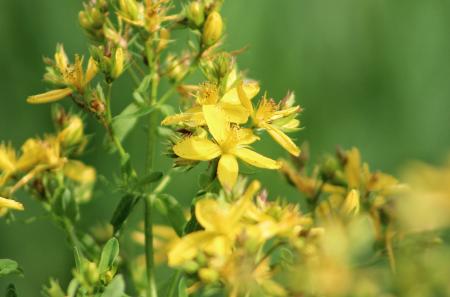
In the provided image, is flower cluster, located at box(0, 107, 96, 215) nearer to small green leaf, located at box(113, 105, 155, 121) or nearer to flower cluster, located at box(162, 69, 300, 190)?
small green leaf, located at box(113, 105, 155, 121)

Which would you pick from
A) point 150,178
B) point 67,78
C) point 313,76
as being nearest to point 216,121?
point 150,178

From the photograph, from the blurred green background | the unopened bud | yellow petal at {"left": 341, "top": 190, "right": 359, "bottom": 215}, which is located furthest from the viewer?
the blurred green background

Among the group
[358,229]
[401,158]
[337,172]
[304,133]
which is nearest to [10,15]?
[304,133]

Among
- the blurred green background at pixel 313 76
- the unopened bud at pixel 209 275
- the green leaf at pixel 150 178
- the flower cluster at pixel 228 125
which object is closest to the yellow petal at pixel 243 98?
the flower cluster at pixel 228 125

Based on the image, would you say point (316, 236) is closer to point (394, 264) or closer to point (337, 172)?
point (394, 264)

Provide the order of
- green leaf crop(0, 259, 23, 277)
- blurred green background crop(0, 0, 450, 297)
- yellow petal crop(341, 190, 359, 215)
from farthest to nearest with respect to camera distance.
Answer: blurred green background crop(0, 0, 450, 297) < green leaf crop(0, 259, 23, 277) < yellow petal crop(341, 190, 359, 215)

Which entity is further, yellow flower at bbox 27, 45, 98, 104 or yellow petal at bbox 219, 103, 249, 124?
yellow flower at bbox 27, 45, 98, 104

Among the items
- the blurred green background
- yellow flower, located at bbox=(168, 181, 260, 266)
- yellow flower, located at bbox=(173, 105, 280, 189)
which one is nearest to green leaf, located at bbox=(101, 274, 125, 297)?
yellow flower, located at bbox=(168, 181, 260, 266)

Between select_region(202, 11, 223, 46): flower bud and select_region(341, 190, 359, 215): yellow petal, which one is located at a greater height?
select_region(202, 11, 223, 46): flower bud
